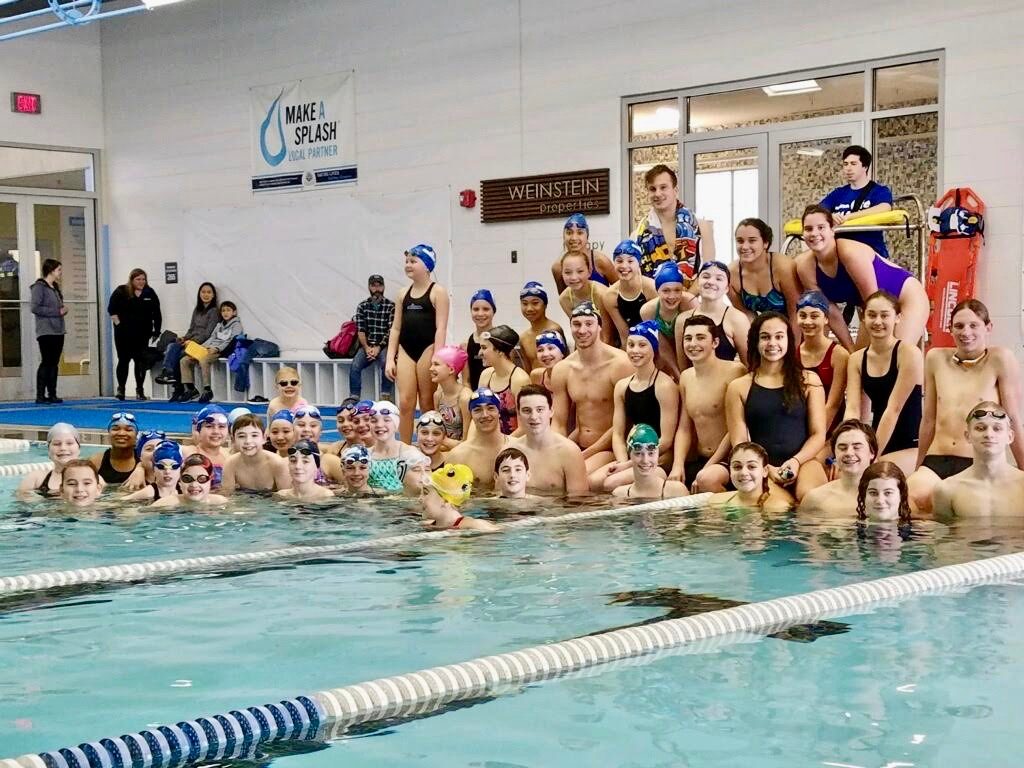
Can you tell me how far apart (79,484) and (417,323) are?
2.96m

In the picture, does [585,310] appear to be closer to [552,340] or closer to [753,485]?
[552,340]

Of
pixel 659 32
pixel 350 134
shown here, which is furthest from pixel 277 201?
pixel 659 32

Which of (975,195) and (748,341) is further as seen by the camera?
(975,195)

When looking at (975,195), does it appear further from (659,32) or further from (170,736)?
(170,736)

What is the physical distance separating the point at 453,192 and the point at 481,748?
444 inches

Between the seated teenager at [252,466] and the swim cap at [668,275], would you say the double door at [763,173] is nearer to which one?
the swim cap at [668,275]

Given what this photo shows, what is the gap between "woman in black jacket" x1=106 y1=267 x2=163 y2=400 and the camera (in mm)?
17031

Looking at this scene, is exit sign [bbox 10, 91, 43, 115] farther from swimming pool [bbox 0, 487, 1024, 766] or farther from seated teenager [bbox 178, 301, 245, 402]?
swimming pool [bbox 0, 487, 1024, 766]

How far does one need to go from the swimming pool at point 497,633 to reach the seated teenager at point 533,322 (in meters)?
2.64

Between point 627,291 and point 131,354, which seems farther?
point 131,354

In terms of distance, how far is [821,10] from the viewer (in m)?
11.1

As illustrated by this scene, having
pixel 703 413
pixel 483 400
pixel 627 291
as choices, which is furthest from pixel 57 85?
pixel 703 413

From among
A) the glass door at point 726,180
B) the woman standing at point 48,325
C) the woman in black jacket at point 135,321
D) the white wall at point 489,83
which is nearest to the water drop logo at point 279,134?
the white wall at point 489,83

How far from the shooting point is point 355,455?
7.68m
